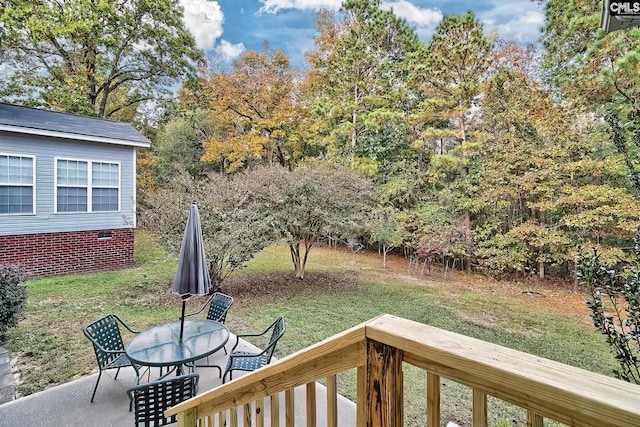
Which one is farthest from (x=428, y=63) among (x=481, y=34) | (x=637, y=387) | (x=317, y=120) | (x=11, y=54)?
(x=11, y=54)

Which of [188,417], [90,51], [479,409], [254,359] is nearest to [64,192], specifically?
[254,359]

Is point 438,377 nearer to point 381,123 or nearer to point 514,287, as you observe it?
point 514,287

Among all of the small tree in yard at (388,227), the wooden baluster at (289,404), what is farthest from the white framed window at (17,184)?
the wooden baluster at (289,404)

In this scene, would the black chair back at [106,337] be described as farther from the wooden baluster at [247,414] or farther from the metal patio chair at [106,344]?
the wooden baluster at [247,414]

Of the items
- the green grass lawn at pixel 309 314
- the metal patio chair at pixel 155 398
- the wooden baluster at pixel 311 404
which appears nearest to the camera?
the wooden baluster at pixel 311 404

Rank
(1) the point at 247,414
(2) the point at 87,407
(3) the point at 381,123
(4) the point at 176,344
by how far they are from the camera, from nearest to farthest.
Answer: (1) the point at 247,414 < (2) the point at 87,407 < (4) the point at 176,344 < (3) the point at 381,123

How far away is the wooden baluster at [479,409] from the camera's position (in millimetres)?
696

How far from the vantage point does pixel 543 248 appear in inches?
365

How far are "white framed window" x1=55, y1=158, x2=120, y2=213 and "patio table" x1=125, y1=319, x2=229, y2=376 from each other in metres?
7.53

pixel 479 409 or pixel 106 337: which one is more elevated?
pixel 479 409

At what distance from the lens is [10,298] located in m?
4.32

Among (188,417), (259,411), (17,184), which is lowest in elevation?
(188,417)

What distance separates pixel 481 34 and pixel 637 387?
12264mm

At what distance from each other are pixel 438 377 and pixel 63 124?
11.6 meters
